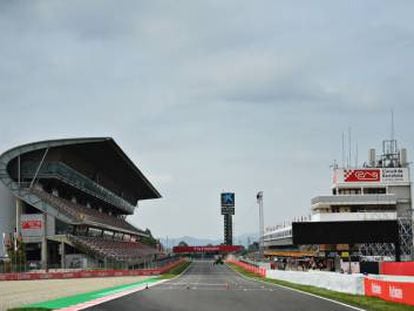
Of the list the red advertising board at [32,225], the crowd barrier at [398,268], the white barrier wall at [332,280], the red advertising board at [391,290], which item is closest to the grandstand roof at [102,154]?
the red advertising board at [32,225]

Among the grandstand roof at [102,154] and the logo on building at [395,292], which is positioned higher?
the grandstand roof at [102,154]

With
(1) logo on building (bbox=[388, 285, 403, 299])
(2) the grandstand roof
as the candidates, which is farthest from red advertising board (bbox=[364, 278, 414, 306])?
(2) the grandstand roof

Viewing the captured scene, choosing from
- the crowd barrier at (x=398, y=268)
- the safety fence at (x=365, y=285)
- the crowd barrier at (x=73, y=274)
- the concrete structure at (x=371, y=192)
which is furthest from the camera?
the concrete structure at (x=371, y=192)

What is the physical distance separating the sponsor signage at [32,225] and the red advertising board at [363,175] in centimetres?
7104

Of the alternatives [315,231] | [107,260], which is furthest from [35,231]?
[315,231]

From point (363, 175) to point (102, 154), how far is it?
57.2 metres

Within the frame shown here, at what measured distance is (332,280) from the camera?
35625 mm

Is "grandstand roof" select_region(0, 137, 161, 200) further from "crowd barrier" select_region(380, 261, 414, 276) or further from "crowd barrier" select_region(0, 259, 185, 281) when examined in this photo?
"crowd barrier" select_region(380, 261, 414, 276)

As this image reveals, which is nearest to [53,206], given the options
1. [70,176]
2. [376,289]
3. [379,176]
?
[70,176]

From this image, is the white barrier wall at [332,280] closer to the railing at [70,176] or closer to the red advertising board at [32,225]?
the red advertising board at [32,225]

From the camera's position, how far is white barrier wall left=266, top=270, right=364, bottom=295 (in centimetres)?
3064

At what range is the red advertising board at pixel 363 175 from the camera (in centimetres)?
13175

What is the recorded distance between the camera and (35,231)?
255 ft

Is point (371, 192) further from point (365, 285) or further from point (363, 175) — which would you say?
point (365, 285)
